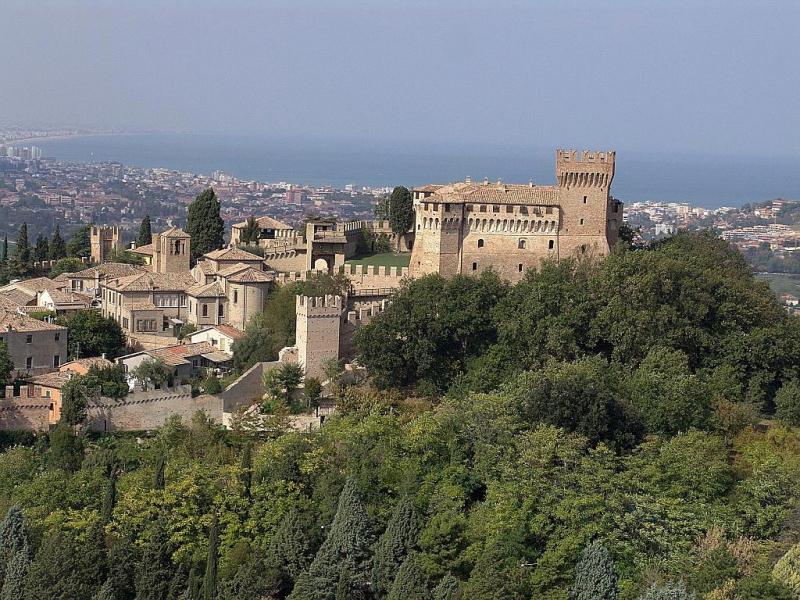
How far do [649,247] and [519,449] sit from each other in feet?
57.2

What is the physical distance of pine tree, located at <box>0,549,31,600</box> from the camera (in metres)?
29.6

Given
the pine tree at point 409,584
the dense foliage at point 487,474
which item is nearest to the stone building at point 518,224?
the dense foliage at point 487,474

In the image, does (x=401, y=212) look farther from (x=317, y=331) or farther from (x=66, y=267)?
(x=317, y=331)

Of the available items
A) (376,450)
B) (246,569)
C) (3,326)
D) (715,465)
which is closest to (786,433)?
(715,465)

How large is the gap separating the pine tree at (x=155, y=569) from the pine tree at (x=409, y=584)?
15.2 ft

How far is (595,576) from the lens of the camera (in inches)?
1125

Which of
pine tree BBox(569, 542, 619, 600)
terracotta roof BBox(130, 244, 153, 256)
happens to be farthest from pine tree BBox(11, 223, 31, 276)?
pine tree BBox(569, 542, 619, 600)

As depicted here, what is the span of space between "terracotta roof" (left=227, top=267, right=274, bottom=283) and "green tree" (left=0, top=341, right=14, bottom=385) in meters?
7.28

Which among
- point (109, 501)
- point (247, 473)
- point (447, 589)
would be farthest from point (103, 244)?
point (447, 589)

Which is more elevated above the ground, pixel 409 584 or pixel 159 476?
pixel 159 476

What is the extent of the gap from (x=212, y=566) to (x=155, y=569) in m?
1.14

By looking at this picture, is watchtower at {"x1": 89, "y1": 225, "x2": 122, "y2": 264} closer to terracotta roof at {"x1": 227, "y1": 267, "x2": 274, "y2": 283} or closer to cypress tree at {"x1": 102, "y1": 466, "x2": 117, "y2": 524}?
terracotta roof at {"x1": 227, "y1": 267, "x2": 274, "y2": 283}

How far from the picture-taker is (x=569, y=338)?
3831cm

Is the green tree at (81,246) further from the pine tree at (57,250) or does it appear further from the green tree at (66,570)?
the green tree at (66,570)
